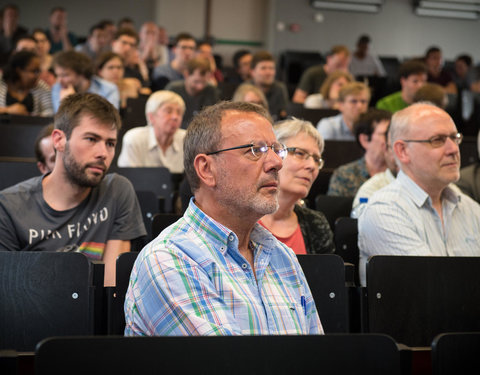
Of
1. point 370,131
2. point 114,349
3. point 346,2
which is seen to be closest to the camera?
point 114,349

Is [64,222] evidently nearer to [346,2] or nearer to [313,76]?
[313,76]

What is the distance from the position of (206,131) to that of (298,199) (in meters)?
1.06

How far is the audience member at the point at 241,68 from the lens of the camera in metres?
10.0

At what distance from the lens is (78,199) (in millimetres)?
2605

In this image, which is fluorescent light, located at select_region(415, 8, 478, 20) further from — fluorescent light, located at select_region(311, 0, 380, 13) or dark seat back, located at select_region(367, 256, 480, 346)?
dark seat back, located at select_region(367, 256, 480, 346)

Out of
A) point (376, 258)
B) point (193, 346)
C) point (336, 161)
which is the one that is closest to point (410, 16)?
point (336, 161)

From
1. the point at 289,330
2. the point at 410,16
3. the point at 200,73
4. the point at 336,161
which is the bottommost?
the point at 289,330

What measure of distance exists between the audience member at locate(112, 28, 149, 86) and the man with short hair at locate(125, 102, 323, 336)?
251 inches

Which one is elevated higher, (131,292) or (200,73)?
(200,73)

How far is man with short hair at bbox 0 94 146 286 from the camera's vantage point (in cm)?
248

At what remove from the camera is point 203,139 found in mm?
1781

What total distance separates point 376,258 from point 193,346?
3.21 feet

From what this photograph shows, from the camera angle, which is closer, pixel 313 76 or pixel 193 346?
pixel 193 346

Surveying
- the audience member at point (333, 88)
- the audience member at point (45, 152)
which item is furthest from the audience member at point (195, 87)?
the audience member at point (45, 152)
